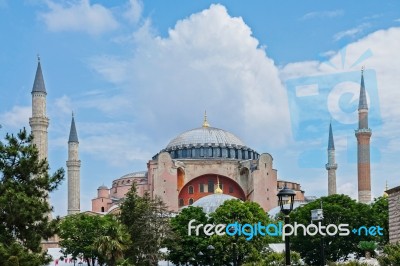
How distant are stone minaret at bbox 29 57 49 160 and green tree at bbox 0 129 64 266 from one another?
123 ft

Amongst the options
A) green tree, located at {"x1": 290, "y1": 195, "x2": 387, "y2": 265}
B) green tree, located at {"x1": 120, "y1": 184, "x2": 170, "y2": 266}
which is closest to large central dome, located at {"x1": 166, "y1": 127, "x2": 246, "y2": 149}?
green tree, located at {"x1": 290, "y1": 195, "x2": 387, "y2": 265}

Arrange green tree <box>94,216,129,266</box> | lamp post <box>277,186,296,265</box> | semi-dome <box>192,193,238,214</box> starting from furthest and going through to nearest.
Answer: semi-dome <box>192,193,238,214</box>
green tree <box>94,216,129,266</box>
lamp post <box>277,186,296,265</box>

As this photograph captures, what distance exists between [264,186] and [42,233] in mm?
49419

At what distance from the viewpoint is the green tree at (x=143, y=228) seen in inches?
1517

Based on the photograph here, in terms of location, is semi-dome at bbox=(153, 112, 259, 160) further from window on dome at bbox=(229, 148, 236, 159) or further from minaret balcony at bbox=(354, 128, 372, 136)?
minaret balcony at bbox=(354, 128, 372, 136)

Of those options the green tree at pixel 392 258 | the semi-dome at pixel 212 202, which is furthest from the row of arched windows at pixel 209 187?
the green tree at pixel 392 258

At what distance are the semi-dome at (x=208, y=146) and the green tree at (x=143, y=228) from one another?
3683 cm

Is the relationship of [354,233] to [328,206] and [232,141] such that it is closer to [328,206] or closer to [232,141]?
[328,206]

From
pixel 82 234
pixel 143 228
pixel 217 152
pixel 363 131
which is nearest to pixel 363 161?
pixel 363 131

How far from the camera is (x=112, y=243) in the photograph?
3250cm

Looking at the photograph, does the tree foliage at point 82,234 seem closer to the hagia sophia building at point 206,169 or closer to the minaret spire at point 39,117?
the minaret spire at point 39,117

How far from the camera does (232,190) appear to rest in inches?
2923

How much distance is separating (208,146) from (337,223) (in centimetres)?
3295

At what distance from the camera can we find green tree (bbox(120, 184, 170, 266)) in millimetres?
38522
